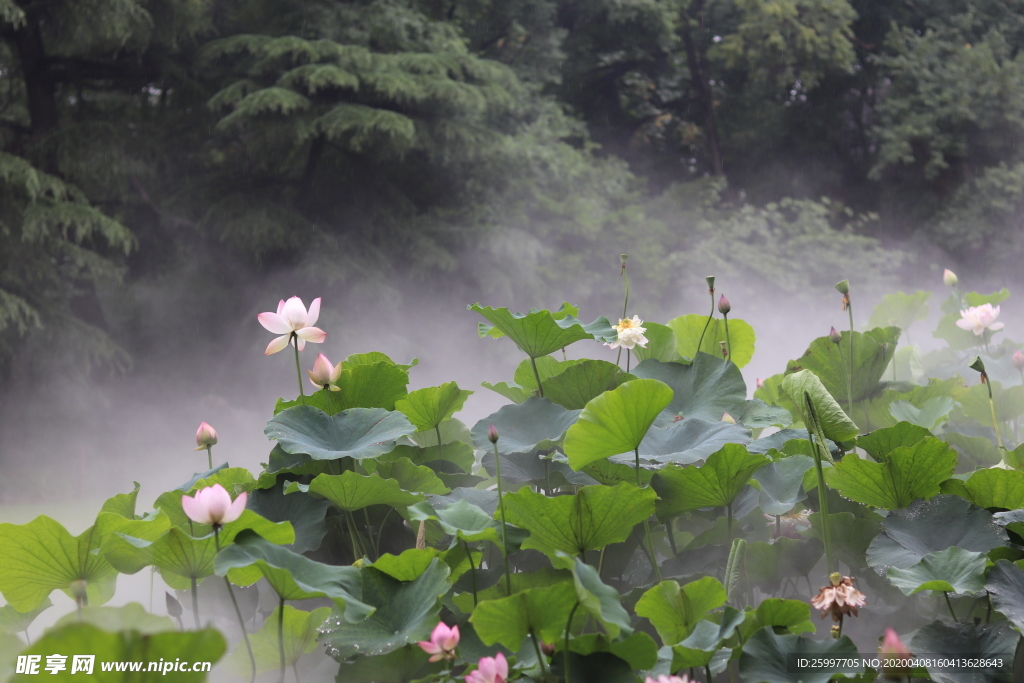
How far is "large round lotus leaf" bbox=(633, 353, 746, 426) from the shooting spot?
60 cm

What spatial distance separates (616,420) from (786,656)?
0.15 metres

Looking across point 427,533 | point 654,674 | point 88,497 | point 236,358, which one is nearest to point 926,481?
point 654,674

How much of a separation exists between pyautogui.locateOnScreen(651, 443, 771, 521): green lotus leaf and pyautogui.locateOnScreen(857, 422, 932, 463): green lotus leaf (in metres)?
0.09

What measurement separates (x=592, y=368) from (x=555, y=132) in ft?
18.9

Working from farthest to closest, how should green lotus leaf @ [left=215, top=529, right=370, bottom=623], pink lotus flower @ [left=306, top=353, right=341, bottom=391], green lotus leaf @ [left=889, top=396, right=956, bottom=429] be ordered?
green lotus leaf @ [left=889, top=396, right=956, bottom=429], pink lotus flower @ [left=306, top=353, right=341, bottom=391], green lotus leaf @ [left=215, top=529, right=370, bottom=623]

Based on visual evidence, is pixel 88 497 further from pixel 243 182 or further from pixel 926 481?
pixel 926 481

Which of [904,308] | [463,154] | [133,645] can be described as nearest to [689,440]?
[133,645]

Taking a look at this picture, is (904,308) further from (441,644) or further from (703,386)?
(441,644)

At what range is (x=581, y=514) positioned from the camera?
0.40m

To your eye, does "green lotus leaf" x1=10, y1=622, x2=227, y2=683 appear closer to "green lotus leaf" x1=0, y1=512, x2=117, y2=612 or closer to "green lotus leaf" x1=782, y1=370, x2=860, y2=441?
"green lotus leaf" x1=0, y1=512, x2=117, y2=612

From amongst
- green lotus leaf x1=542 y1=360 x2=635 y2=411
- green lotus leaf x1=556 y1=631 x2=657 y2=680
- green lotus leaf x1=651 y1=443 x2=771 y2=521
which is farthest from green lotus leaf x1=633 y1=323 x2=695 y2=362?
green lotus leaf x1=556 y1=631 x2=657 y2=680

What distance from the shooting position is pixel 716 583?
1.18 feet

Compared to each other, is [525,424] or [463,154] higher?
[463,154]

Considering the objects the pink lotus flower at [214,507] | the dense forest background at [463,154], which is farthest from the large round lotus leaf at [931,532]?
the dense forest background at [463,154]
